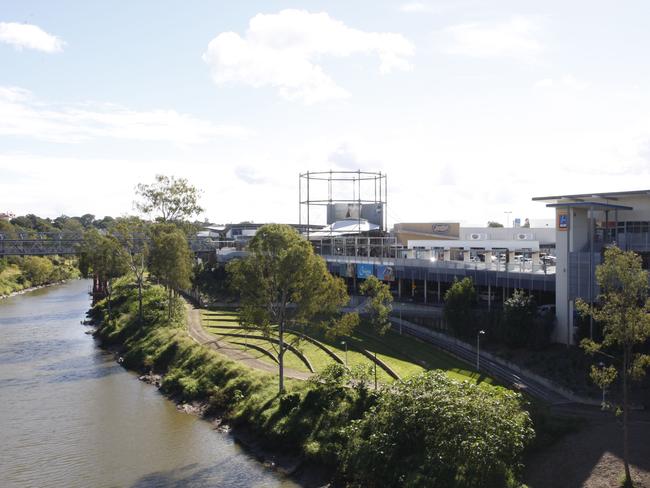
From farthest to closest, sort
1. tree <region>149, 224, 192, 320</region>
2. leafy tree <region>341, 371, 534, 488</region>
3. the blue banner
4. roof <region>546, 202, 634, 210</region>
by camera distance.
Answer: the blue banner → tree <region>149, 224, 192, 320</region> → roof <region>546, 202, 634, 210</region> → leafy tree <region>341, 371, 534, 488</region>

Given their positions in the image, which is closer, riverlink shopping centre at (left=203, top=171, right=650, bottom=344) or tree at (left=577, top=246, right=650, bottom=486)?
tree at (left=577, top=246, right=650, bottom=486)

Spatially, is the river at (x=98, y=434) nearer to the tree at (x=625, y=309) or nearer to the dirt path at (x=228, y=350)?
the dirt path at (x=228, y=350)

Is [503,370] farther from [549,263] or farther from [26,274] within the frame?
[26,274]

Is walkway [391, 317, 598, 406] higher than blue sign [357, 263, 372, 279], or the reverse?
blue sign [357, 263, 372, 279]

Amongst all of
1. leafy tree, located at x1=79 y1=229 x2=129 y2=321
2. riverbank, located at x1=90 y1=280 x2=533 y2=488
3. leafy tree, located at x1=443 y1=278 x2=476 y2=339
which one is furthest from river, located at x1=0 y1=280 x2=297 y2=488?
leafy tree, located at x1=443 y1=278 x2=476 y2=339

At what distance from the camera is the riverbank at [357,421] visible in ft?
80.9

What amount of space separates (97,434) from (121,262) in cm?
3737

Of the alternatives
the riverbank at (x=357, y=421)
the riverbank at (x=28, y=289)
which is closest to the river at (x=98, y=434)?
the riverbank at (x=357, y=421)

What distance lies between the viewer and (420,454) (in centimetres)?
2656

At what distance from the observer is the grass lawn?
1612 inches

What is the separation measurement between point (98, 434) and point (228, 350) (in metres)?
14.8

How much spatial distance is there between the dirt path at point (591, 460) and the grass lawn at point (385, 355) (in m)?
9.98

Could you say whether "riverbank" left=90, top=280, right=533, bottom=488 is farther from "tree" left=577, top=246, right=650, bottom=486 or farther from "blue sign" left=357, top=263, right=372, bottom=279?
"blue sign" left=357, top=263, right=372, bottom=279

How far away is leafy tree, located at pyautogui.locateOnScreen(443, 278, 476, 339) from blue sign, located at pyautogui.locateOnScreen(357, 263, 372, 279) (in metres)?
17.2
